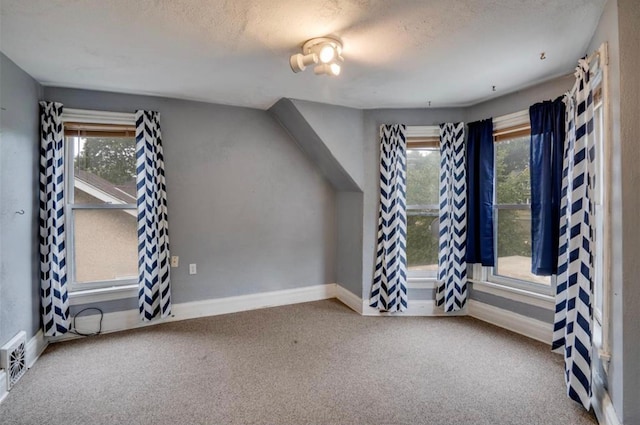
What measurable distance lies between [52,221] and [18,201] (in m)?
0.35

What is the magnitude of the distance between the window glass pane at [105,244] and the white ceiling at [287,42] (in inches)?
45.4

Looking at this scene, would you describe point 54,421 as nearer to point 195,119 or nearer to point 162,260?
point 162,260

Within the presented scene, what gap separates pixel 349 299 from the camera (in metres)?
3.73

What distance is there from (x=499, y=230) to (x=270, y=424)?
2.64 meters

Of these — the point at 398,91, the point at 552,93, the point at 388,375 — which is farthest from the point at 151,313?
the point at 552,93

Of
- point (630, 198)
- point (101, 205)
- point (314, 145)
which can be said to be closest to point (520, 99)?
point (630, 198)

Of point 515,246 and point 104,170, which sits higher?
point 104,170

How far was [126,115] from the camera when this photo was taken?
300cm

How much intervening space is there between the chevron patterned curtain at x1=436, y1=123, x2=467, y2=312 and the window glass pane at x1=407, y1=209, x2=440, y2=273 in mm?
168

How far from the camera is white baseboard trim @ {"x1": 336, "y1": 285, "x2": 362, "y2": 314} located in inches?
139

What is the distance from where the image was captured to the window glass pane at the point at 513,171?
2.99 metres

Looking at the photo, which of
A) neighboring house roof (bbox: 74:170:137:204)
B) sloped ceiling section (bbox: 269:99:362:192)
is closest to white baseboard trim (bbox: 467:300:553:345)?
sloped ceiling section (bbox: 269:99:362:192)

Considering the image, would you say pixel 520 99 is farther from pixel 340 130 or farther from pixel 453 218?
pixel 340 130

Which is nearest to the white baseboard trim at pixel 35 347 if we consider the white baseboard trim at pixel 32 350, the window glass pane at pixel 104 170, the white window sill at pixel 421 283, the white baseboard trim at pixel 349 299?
the white baseboard trim at pixel 32 350
